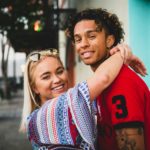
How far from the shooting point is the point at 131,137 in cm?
207

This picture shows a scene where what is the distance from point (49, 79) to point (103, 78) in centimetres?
71

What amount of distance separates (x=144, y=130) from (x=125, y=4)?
3440 millimetres

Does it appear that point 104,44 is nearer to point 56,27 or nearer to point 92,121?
point 92,121

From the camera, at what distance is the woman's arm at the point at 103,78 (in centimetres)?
211

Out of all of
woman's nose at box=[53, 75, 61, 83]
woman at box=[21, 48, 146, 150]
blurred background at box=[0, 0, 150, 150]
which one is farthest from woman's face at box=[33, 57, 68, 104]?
blurred background at box=[0, 0, 150, 150]

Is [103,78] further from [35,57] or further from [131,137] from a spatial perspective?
[35,57]

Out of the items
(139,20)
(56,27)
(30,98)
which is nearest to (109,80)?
(30,98)

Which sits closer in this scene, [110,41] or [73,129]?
[73,129]

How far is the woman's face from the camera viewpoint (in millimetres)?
2744

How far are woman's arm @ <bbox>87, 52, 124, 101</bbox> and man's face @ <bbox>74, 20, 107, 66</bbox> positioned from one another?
0.26m

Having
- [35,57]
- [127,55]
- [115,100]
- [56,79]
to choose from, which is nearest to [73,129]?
[115,100]

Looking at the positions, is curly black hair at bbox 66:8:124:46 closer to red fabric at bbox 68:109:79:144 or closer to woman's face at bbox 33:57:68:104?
woman's face at bbox 33:57:68:104

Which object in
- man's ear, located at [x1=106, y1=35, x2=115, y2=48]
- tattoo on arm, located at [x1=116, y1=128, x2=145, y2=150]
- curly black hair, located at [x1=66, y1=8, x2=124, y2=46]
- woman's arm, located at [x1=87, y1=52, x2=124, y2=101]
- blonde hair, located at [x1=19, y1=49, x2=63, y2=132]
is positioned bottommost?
tattoo on arm, located at [x1=116, y1=128, x2=145, y2=150]

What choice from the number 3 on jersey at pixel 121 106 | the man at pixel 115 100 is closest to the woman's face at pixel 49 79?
the man at pixel 115 100
